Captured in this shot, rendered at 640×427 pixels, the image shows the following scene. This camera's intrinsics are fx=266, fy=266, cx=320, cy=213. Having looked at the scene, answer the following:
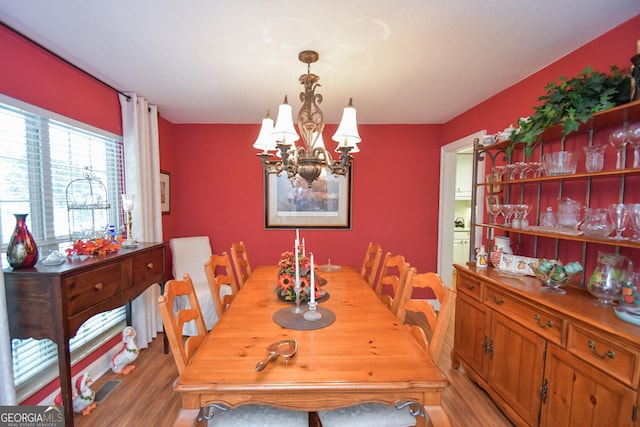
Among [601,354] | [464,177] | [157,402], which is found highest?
[464,177]

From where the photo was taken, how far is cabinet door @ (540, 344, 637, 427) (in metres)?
1.14

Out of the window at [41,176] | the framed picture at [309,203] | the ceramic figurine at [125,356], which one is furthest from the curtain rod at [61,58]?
the ceramic figurine at [125,356]

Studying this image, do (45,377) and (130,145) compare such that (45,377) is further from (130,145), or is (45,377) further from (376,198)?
(376,198)

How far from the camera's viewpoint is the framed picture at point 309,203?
3529 millimetres

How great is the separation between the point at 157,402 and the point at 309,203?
244cm

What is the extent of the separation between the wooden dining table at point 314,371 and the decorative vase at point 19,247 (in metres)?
1.18

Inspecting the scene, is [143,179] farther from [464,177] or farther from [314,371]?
[464,177]

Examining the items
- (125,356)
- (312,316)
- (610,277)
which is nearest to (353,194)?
(312,316)

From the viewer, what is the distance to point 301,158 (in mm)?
1798

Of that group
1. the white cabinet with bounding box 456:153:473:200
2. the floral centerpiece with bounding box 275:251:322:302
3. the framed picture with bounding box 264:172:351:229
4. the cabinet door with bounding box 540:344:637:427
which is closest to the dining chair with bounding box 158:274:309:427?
the floral centerpiece with bounding box 275:251:322:302

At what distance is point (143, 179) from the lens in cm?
264

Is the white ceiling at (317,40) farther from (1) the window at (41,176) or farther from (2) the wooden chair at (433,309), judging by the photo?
(2) the wooden chair at (433,309)
